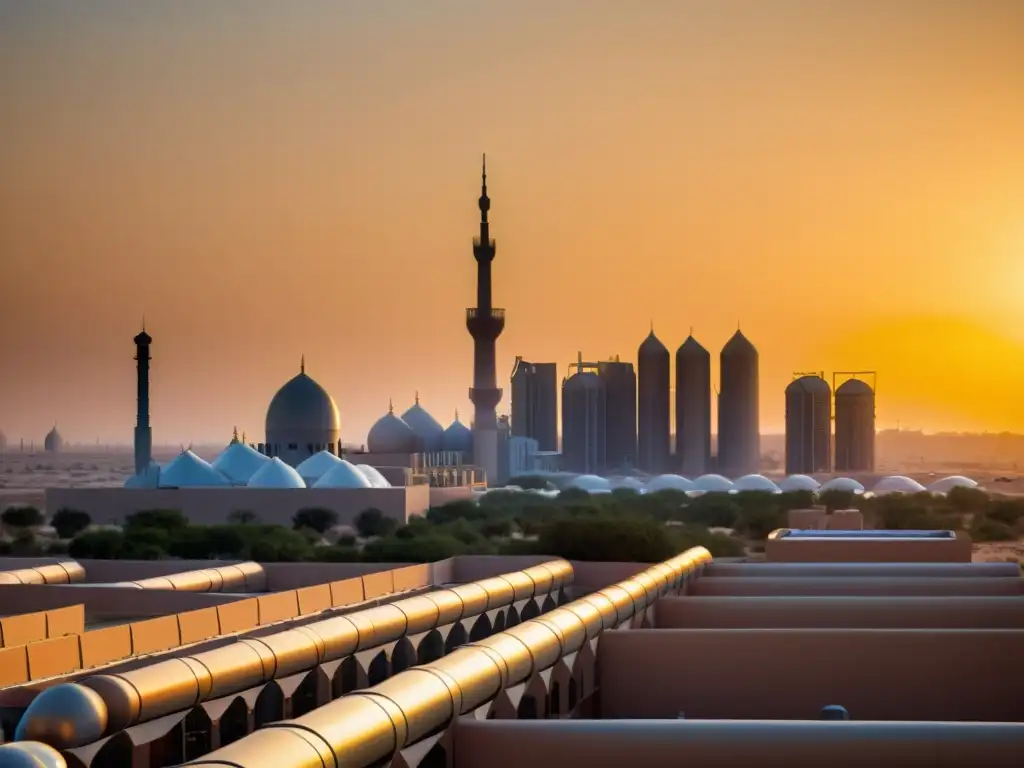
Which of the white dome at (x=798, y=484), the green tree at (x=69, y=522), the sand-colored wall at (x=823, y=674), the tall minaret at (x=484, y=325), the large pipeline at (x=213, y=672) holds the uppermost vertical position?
the tall minaret at (x=484, y=325)

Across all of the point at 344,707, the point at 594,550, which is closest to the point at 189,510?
the point at 594,550

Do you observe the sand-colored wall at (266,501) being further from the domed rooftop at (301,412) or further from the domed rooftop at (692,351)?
the domed rooftop at (692,351)

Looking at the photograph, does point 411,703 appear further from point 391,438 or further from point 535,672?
point 391,438

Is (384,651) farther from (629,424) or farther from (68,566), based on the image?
(629,424)

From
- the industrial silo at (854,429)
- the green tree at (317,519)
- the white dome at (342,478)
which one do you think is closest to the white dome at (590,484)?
the white dome at (342,478)

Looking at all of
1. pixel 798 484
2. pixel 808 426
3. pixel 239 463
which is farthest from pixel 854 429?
pixel 239 463

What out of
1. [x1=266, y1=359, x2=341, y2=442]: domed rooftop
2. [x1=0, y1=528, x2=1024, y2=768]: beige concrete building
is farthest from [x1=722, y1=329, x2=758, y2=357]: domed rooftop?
[x1=0, y1=528, x2=1024, y2=768]: beige concrete building
